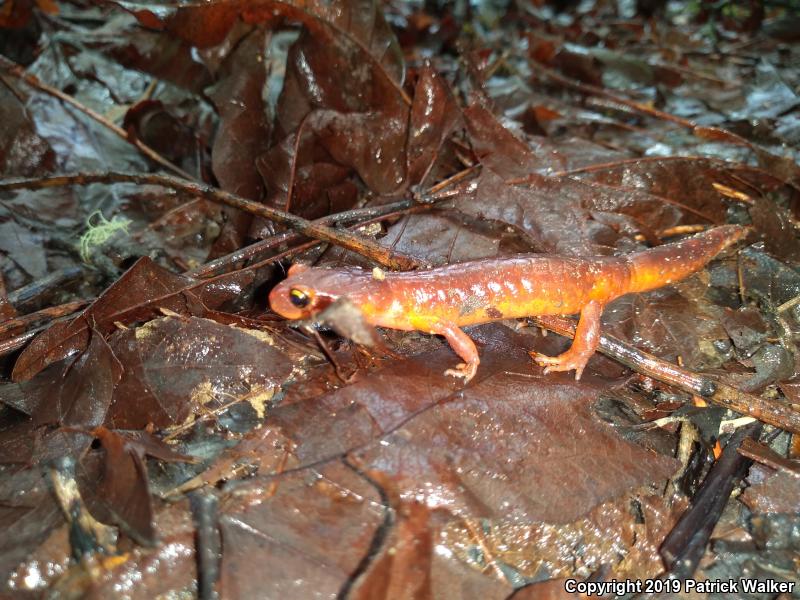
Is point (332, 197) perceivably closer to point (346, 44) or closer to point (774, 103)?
point (346, 44)

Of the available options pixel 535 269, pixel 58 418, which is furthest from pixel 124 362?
pixel 535 269

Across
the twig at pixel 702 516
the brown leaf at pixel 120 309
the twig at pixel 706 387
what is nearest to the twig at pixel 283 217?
the brown leaf at pixel 120 309

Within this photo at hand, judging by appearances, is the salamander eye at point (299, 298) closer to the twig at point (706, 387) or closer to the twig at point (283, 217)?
the twig at point (283, 217)

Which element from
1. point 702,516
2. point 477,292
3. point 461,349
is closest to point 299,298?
point 461,349

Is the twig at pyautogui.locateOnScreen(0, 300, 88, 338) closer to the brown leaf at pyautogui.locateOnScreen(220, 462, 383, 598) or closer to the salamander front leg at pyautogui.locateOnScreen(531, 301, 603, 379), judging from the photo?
the brown leaf at pyautogui.locateOnScreen(220, 462, 383, 598)

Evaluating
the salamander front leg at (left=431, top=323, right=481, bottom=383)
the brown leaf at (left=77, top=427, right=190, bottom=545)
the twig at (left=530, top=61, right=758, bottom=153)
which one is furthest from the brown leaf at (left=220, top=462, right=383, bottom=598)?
the twig at (left=530, top=61, right=758, bottom=153)
